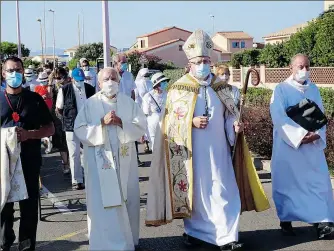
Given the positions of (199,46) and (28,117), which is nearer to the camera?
(28,117)

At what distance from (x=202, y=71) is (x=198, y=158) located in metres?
0.89

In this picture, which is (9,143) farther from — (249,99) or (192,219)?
(249,99)

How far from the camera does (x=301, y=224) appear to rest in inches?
255

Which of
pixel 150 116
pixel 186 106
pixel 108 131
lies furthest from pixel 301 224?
pixel 150 116

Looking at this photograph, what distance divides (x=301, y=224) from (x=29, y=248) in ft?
10.0

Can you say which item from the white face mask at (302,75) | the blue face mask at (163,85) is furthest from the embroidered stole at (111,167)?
the blue face mask at (163,85)

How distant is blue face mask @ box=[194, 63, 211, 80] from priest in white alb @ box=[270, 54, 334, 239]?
0.91 m

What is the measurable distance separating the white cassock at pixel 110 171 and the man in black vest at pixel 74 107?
336 cm

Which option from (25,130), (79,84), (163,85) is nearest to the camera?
(25,130)

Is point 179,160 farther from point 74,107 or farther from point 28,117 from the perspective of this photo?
point 74,107

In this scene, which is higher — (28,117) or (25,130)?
(28,117)

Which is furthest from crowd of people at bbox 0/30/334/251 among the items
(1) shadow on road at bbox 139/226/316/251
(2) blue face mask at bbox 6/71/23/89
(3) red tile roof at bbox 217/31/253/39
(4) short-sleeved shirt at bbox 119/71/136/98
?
(3) red tile roof at bbox 217/31/253/39

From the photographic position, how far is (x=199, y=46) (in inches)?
228

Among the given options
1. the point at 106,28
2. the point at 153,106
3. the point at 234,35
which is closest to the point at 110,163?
the point at 106,28
